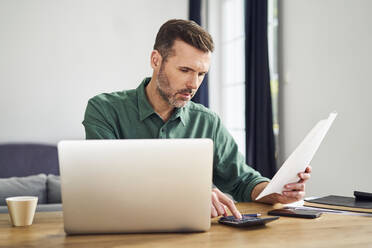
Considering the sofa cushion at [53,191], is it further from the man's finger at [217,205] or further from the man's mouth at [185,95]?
the man's finger at [217,205]

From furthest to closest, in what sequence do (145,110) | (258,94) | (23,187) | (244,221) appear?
(258,94) < (23,187) < (145,110) < (244,221)

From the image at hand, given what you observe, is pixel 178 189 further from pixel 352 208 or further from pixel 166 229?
pixel 352 208

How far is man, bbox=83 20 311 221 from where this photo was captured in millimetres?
1624

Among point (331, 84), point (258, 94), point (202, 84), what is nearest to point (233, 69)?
point (202, 84)

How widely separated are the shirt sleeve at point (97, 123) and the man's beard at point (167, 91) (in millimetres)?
243

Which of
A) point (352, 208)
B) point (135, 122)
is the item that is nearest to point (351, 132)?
point (352, 208)

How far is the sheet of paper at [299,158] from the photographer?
1.21 meters

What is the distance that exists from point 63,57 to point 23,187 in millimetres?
2203

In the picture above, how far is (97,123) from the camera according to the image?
64.5 inches

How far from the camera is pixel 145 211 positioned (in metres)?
1.01

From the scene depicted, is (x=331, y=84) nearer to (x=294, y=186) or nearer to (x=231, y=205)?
(x=294, y=186)

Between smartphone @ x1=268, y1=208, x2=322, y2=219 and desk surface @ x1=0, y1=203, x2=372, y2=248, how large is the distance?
0.14ft

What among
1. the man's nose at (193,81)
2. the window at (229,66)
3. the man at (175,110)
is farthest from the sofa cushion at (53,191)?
the window at (229,66)

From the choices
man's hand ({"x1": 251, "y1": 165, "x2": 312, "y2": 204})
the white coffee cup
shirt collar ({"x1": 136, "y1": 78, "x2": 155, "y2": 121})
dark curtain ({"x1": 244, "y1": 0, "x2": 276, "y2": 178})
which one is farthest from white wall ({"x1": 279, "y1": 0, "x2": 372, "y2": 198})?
the white coffee cup
